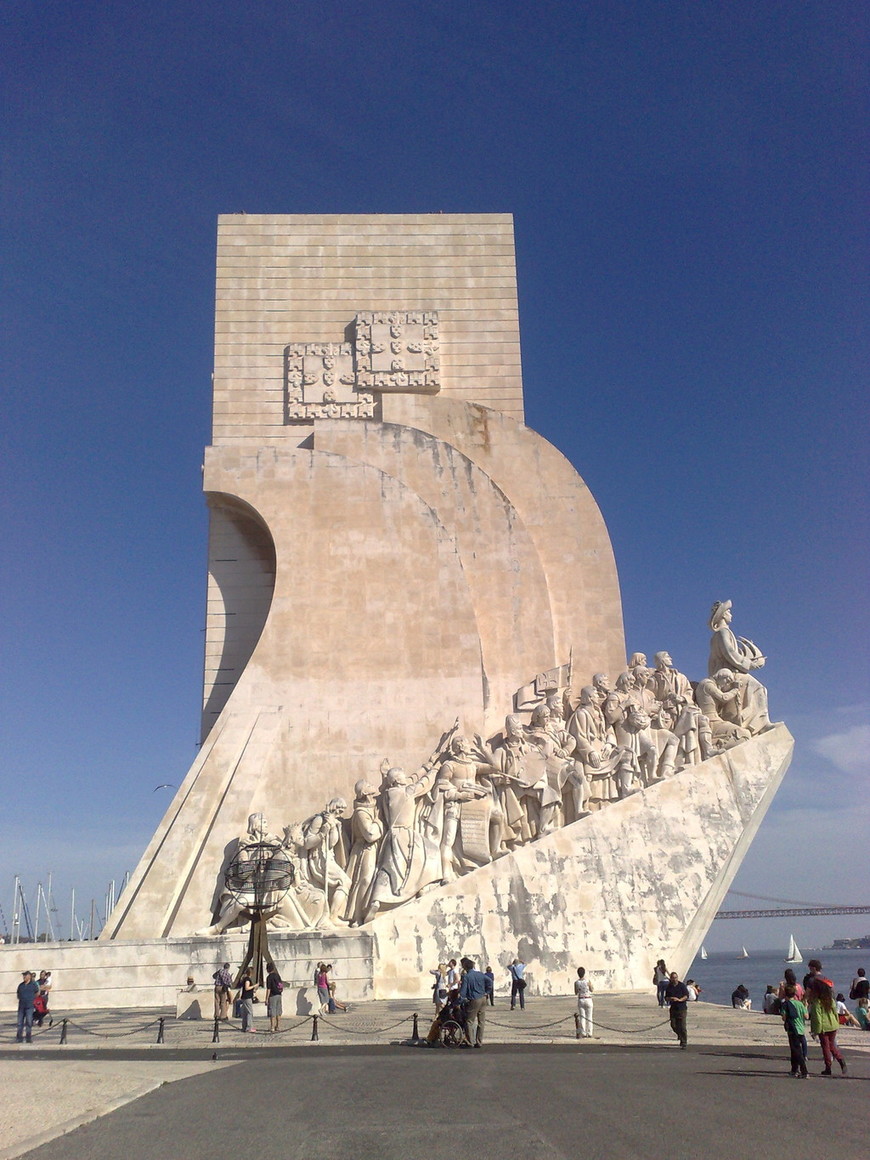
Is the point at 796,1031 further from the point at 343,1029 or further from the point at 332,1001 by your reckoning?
the point at 332,1001

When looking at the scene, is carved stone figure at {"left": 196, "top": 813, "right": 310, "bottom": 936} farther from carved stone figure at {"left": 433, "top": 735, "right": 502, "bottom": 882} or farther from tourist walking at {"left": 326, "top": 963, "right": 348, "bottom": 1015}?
carved stone figure at {"left": 433, "top": 735, "right": 502, "bottom": 882}

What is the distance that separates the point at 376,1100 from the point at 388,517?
982 cm

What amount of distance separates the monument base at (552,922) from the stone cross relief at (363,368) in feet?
24.2

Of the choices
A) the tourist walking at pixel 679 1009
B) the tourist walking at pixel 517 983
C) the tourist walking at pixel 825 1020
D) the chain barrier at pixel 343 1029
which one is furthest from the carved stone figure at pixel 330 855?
the tourist walking at pixel 825 1020

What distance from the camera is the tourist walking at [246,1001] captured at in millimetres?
7672

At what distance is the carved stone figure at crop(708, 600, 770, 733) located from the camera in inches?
481

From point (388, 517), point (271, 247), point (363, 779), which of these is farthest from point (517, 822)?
point (271, 247)

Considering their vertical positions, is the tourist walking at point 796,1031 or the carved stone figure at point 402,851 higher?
the carved stone figure at point 402,851

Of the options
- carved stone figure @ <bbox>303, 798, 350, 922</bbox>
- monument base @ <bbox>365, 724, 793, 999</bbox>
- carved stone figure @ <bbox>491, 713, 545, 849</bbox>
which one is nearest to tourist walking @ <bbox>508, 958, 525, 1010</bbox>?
monument base @ <bbox>365, 724, 793, 999</bbox>

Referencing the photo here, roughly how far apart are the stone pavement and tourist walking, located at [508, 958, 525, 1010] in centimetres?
19

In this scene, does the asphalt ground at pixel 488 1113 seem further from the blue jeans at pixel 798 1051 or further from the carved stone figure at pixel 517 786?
the carved stone figure at pixel 517 786

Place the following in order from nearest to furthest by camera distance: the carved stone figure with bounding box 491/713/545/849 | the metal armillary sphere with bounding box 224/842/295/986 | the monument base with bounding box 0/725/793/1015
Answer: the metal armillary sphere with bounding box 224/842/295/986
the monument base with bounding box 0/725/793/1015
the carved stone figure with bounding box 491/713/545/849

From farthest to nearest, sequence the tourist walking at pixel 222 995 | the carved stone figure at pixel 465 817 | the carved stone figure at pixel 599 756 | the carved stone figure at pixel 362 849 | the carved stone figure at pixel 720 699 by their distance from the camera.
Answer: the carved stone figure at pixel 720 699, the carved stone figure at pixel 599 756, the carved stone figure at pixel 465 817, the carved stone figure at pixel 362 849, the tourist walking at pixel 222 995

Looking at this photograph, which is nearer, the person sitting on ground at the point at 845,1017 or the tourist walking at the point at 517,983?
the person sitting on ground at the point at 845,1017
